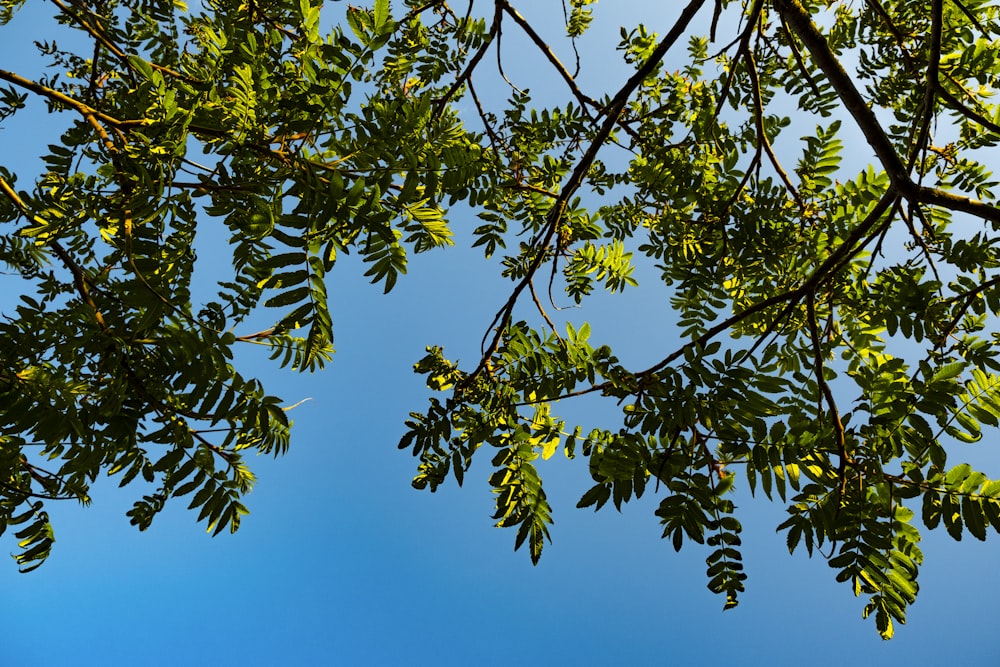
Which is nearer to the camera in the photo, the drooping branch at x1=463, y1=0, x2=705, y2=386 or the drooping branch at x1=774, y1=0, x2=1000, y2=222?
the drooping branch at x1=774, y1=0, x2=1000, y2=222

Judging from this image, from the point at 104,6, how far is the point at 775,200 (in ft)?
10.6

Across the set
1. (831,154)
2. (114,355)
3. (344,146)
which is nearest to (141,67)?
(344,146)

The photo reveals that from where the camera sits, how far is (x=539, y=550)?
1.69 metres

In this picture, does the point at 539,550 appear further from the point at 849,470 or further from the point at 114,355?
the point at 114,355

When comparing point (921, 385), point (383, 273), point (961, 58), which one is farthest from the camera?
point (961, 58)

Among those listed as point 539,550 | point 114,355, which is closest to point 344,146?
point 114,355

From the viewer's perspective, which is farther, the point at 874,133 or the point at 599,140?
the point at 599,140

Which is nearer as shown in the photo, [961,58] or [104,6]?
[961,58]

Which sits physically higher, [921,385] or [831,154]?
[831,154]

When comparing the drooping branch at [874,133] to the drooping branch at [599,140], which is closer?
the drooping branch at [874,133]

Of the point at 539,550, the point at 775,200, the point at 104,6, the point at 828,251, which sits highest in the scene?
the point at 104,6

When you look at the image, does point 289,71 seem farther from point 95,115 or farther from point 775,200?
point 775,200

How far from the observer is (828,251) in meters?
2.34

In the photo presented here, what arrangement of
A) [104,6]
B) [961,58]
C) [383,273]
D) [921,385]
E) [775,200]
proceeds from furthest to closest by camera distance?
[104,6], [775,200], [961,58], [383,273], [921,385]
